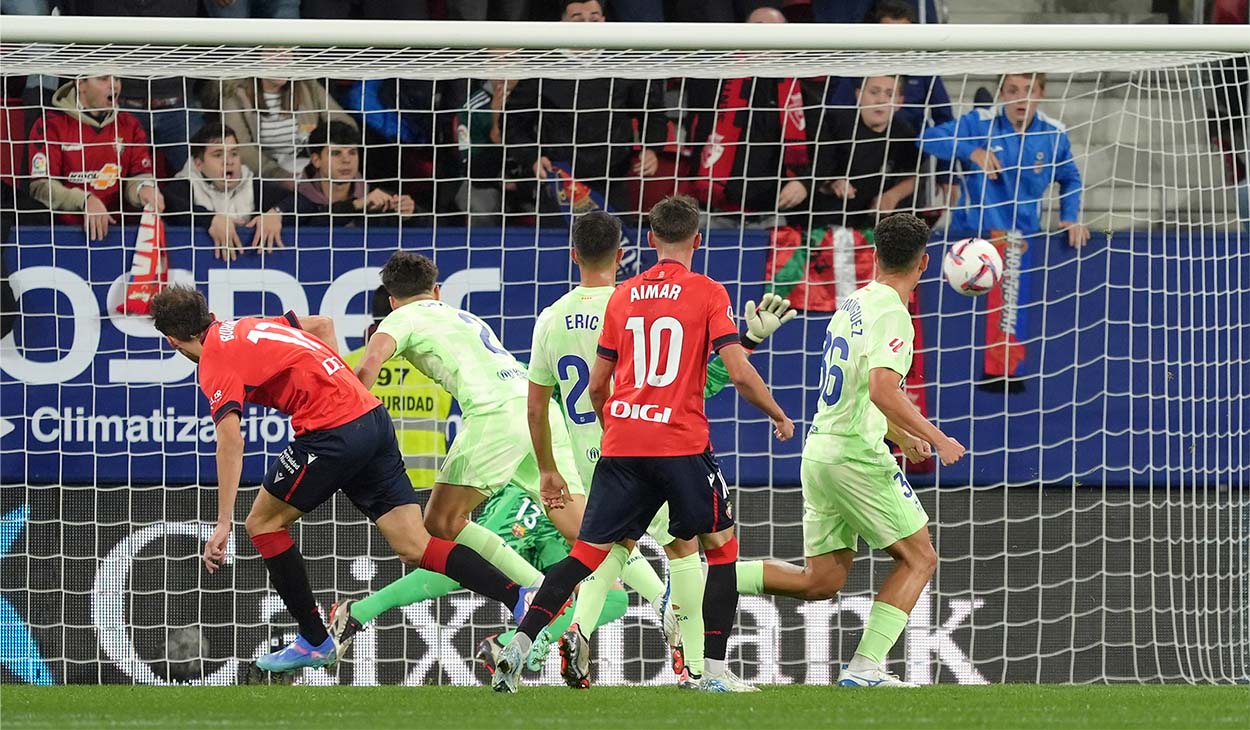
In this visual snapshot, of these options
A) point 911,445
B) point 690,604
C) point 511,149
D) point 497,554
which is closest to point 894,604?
point 911,445

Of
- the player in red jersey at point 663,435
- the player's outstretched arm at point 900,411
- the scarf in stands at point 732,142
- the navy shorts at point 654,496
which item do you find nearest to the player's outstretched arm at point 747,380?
the player in red jersey at point 663,435

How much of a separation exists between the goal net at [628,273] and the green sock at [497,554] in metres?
1.24

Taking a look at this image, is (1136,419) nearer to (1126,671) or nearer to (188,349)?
(1126,671)

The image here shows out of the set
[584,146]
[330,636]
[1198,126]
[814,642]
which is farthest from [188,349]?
[1198,126]

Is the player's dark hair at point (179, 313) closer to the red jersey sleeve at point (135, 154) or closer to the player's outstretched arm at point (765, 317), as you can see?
the player's outstretched arm at point (765, 317)

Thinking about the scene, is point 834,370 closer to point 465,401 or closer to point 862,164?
point 465,401

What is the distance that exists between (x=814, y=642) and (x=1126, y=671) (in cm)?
166

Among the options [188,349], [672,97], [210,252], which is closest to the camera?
[188,349]

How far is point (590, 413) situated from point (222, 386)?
1.66m

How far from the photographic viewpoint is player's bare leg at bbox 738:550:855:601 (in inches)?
303

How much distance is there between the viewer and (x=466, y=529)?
826 centimetres

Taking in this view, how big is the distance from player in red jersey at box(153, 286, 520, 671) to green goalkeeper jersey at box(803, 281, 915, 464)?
158 centimetres

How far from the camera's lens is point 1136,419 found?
9.62 metres

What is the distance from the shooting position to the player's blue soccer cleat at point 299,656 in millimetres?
7828
